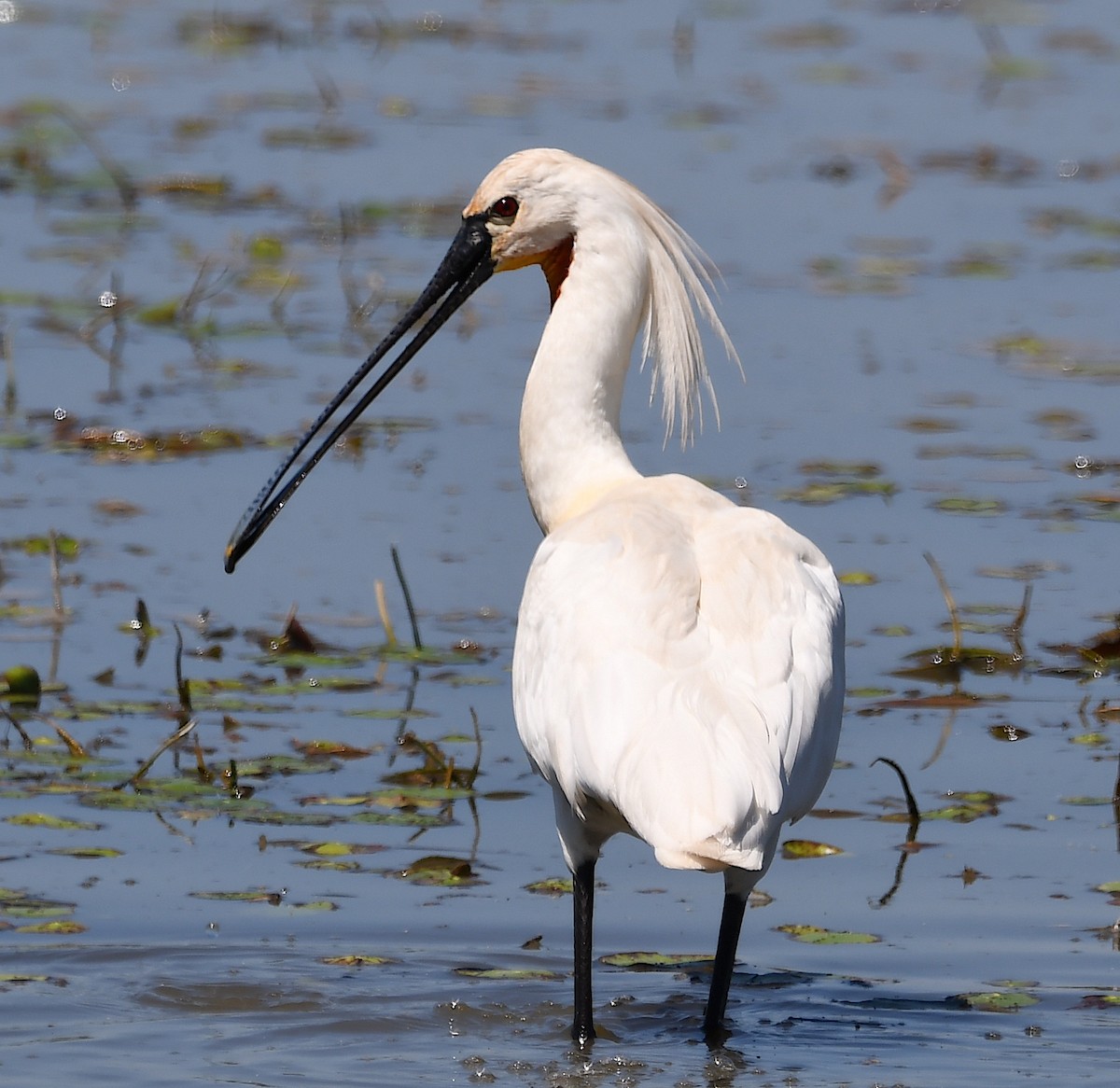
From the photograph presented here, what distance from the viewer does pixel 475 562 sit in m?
8.27

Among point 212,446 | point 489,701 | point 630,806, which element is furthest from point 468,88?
point 630,806

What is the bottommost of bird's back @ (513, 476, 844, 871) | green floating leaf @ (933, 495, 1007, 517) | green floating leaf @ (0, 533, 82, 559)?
green floating leaf @ (0, 533, 82, 559)

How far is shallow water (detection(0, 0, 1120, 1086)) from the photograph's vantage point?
17.3 feet

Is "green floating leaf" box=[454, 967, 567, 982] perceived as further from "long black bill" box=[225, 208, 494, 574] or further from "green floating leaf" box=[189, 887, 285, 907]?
"long black bill" box=[225, 208, 494, 574]

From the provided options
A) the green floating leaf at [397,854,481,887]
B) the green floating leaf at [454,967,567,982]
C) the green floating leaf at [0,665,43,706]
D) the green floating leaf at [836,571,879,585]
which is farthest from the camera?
the green floating leaf at [836,571,879,585]

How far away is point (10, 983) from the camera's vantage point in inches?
205

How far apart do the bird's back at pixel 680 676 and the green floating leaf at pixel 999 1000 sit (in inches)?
28.1

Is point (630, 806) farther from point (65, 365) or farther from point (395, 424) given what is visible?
point (65, 365)

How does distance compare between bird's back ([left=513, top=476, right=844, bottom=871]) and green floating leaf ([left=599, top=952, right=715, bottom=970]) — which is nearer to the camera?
bird's back ([left=513, top=476, right=844, bottom=871])

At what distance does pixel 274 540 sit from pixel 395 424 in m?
1.53

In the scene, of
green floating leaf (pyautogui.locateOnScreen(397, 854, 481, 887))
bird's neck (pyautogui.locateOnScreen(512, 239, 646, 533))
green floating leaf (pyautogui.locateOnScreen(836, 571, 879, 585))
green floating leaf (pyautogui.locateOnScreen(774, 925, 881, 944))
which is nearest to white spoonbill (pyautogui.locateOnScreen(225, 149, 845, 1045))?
bird's neck (pyautogui.locateOnScreen(512, 239, 646, 533))

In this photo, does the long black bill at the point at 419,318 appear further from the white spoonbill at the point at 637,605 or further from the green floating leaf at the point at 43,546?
the green floating leaf at the point at 43,546

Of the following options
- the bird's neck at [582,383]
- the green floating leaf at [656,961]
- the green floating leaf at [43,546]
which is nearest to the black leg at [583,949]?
the green floating leaf at [656,961]

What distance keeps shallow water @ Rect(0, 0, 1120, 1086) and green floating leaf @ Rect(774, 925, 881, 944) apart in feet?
0.15
